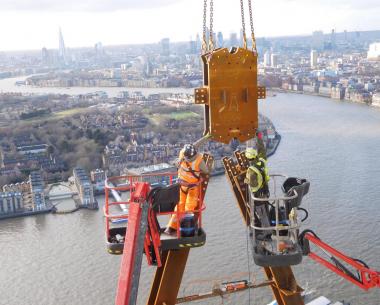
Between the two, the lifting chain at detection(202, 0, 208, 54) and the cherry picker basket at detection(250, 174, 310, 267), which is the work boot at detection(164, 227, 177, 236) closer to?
the cherry picker basket at detection(250, 174, 310, 267)

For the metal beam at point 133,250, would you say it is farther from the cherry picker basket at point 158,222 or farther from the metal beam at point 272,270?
the metal beam at point 272,270

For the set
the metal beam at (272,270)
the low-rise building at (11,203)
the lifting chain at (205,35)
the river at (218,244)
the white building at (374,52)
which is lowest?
the low-rise building at (11,203)

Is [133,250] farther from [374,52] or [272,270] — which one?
[374,52]

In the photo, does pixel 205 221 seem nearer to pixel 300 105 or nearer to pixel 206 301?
pixel 206 301

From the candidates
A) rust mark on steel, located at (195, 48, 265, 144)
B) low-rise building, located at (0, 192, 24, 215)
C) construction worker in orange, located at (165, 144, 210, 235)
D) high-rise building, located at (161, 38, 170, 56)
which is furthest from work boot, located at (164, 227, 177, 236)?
high-rise building, located at (161, 38, 170, 56)

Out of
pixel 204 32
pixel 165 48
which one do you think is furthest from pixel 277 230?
pixel 165 48

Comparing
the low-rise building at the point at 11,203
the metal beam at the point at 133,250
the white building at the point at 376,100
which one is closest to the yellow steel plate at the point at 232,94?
the metal beam at the point at 133,250

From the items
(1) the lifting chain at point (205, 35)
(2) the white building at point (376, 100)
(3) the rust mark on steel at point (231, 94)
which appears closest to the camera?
(3) the rust mark on steel at point (231, 94)
